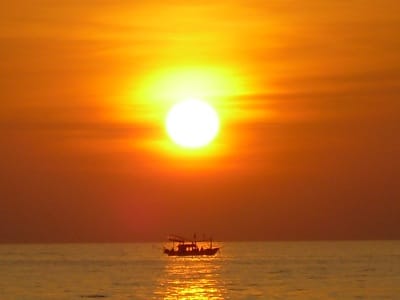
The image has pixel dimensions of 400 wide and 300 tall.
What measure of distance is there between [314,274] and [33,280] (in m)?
36.6

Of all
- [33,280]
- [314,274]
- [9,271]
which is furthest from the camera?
[9,271]

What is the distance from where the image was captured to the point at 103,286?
399 feet

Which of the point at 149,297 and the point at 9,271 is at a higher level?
the point at 9,271

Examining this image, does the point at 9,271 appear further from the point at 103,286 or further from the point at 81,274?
the point at 103,286

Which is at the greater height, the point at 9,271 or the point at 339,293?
the point at 9,271

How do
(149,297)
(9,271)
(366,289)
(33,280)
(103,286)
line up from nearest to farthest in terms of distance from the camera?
(149,297)
(366,289)
(103,286)
(33,280)
(9,271)

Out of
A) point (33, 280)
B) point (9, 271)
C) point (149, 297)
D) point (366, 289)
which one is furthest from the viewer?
point (9, 271)

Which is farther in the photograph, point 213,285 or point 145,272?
point 145,272

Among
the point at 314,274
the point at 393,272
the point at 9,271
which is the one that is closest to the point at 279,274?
the point at 314,274

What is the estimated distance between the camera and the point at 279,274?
14550cm

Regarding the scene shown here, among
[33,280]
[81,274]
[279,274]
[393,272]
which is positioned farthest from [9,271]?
[393,272]

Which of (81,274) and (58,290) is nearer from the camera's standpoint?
(58,290)

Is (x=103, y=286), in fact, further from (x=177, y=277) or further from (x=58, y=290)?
(x=177, y=277)

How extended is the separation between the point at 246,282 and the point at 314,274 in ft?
61.0
